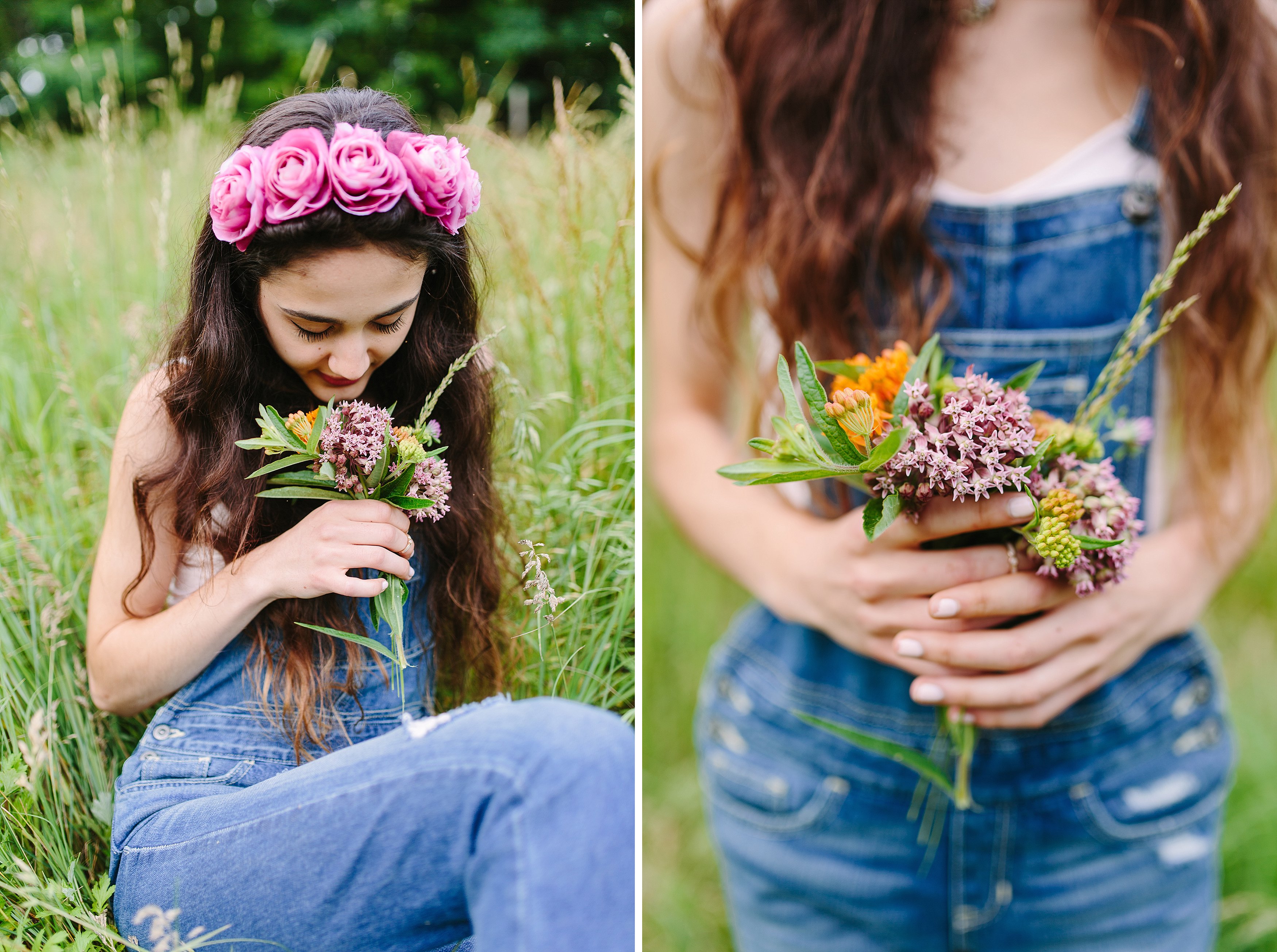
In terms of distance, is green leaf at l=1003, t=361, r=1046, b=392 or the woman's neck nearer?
green leaf at l=1003, t=361, r=1046, b=392

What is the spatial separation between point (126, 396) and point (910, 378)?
2.75 feet

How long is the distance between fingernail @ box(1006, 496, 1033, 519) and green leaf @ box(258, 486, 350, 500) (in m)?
0.62

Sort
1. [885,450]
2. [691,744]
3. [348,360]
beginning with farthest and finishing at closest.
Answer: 1. [691,744]
2. [348,360]
3. [885,450]

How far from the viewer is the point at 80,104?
4.02ft

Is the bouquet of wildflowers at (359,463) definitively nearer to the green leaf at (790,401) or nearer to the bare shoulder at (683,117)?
the green leaf at (790,401)

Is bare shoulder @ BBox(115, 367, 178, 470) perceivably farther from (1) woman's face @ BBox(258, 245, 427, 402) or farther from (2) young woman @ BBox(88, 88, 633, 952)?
(1) woman's face @ BBox(258, 245, 427, 402)

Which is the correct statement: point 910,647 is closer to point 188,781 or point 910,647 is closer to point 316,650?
point 316,650

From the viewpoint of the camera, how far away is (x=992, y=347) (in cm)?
108

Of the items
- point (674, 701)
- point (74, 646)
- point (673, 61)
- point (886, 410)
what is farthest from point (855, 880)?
point (674, 701)

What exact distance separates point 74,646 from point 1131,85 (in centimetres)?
136

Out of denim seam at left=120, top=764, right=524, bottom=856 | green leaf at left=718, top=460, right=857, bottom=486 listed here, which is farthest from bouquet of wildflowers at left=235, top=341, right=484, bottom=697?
green leaf at left=718, top=460, right=857, bottom=486

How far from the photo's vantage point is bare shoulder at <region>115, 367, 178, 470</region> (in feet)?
2.90

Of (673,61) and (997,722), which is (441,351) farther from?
(997,722)

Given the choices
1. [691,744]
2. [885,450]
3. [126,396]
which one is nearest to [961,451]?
[885,450]
